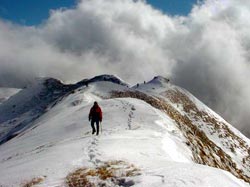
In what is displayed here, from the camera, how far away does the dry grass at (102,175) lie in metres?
17.6

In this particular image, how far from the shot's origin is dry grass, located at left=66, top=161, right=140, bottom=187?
57.8 ft

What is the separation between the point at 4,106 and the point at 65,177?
161 m

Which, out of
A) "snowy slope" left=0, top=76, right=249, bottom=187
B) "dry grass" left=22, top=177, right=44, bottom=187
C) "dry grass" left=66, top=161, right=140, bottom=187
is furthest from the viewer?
"dry grass" left=22, top=177, right=44, bottom=187

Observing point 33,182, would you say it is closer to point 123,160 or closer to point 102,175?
point 102,175

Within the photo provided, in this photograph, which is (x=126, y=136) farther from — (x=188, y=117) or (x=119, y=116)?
(x=188, y=117)

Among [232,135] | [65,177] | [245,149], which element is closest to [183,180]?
[65,177]

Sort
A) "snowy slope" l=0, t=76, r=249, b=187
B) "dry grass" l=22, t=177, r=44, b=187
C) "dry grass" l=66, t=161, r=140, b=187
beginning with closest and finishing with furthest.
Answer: "snowy slope" l=0, t=76, r=249, b=187
"dry grass" l=66, t=161, r=140, b=187
"dry grass" l=22, t=177, r=44, b=187

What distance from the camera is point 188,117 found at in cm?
7769

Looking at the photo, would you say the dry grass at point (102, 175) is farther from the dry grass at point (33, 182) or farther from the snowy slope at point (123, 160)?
the dry grass at point (33, 182)

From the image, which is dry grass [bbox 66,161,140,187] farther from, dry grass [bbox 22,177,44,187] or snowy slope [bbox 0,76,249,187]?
dry grass [bbox 22,177,44,187]

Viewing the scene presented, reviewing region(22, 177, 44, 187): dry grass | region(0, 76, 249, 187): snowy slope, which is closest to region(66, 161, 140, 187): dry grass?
region(0, 76, 249, 187): snowy slope

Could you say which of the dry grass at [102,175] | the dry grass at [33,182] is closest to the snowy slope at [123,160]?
the dry grass at [102,175]

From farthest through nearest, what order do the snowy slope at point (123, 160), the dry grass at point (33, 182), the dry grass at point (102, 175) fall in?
1. the dry grass at point (33, 182)
2. the dry grass at point (102, 175)
3. the snowy slope at point (123, 160)

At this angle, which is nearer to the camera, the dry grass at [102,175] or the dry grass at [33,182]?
the dry grass at [102,175]
